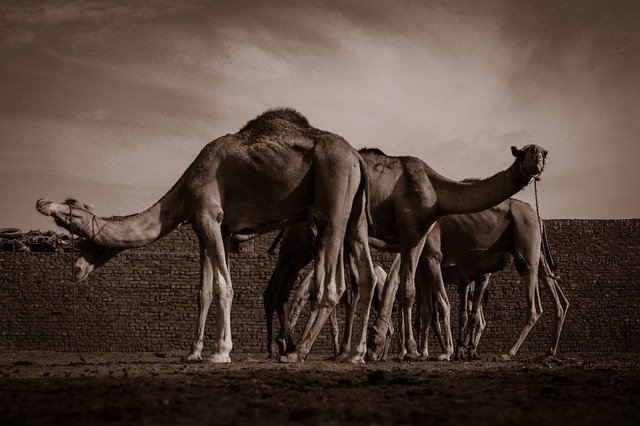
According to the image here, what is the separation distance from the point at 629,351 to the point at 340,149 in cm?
1380

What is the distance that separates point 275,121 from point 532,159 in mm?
3511

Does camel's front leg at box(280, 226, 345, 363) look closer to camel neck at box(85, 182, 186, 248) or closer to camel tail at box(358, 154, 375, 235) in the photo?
camel tail at box(358, 154, 375, 235)

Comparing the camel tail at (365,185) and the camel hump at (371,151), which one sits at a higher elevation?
the camel hump at (371,151)

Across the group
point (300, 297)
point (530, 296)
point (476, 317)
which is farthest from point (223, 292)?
point (476, 317)

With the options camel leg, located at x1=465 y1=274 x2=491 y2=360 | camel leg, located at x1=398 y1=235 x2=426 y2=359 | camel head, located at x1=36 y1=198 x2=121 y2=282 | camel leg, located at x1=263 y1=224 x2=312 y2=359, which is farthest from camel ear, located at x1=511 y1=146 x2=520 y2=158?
camel head, located at x1=36 y1=198 x2=121 y2=282

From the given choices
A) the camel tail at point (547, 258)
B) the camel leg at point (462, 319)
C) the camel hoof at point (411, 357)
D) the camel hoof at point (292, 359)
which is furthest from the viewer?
the camel tail at point (547, 258)

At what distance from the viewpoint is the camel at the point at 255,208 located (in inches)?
379

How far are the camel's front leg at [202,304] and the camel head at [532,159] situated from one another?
4451 millimetres

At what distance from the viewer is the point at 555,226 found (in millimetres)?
21000

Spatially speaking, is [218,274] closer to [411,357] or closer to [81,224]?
[81,224]

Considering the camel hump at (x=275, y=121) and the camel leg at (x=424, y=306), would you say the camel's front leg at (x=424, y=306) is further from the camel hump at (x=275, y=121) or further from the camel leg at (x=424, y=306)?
the camel hump at (x=275, y=121)

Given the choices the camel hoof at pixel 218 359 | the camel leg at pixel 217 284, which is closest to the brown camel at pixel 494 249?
the camel leg at pixel 217 284

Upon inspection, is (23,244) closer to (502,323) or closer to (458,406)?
(502,323)

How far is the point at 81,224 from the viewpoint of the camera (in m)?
9.98
